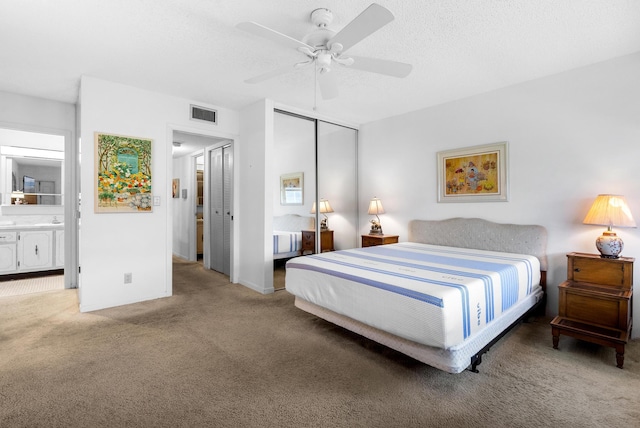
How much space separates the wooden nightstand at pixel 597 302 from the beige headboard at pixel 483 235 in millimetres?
534

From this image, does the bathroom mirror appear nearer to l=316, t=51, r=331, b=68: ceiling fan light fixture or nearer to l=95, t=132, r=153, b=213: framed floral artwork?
l=95, t=132, r=153, b=213: framed floral artwork

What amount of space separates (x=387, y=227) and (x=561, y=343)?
8.65 ft

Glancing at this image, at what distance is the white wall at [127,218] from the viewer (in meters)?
3.38

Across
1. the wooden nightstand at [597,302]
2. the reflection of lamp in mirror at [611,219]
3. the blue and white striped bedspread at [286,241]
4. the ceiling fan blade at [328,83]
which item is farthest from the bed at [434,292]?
the ceiling fan blade at [328,83]

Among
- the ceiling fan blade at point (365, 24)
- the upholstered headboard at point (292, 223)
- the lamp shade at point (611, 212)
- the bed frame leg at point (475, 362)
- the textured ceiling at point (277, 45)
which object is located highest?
the textured ceiling at point (277, 45)

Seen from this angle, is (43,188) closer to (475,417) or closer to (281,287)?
(281,287)

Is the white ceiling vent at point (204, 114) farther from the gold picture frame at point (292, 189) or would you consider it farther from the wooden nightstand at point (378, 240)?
the wooden nightstand at point (378, 240)

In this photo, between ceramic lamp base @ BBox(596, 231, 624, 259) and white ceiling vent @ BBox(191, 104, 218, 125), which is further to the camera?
white ceiling vent @ BBox(191, 104, 218, 125)

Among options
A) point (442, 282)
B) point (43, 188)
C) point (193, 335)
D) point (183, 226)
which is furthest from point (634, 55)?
point (43, 188)

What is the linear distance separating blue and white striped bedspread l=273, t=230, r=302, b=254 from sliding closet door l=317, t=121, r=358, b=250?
2.08ft

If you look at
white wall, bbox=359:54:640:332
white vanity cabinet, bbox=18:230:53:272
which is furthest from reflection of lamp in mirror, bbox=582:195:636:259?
white vanity cabinet, bbox=18:230:53:272

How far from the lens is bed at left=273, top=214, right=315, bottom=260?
4.30 metres

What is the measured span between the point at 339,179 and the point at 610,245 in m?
3.25

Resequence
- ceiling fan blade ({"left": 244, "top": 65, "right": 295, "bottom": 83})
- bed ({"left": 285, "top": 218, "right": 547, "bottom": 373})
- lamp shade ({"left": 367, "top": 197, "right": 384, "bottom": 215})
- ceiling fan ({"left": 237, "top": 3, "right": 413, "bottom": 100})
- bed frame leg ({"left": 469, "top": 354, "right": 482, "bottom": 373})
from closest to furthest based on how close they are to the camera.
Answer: ceiling fan ({"left": 237, "top": 3, "right": 413, "bottom": 100}), bed ({"left": 285, "top": 218, "right": 547, "bottom": 373}), bed frame leg ({"left": 469, "top": 354, "right": 482, "bottom": 373}), ceiling fan blade ({"left": 244, "top": 65, "right": 295, "bottom": 83}), lamp shade ({"left": 367, "top": 197, "right": 384, "bottom": 215})
